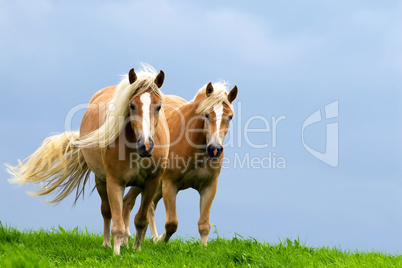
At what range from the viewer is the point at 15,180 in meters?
9.68

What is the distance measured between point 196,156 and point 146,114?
159 centimetres

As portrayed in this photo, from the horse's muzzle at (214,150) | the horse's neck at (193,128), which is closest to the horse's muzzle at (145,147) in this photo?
the horse's muzzle at (214,150)

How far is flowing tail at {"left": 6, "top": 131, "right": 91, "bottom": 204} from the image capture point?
9398 millimetres

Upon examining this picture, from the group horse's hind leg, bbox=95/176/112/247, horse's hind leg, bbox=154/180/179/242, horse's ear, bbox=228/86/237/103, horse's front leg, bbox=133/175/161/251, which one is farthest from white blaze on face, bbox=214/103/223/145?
horse's hind leg, bbox=95/176/112/247

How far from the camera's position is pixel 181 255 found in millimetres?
7109

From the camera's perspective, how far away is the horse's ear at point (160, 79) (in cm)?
713

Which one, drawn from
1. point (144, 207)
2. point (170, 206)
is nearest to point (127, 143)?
point (144, 207)

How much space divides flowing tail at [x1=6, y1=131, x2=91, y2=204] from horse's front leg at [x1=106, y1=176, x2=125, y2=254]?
6.87ft

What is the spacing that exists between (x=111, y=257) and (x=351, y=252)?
3576 mm

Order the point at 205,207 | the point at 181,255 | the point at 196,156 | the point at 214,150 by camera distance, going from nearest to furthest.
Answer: the point at 181,255 → the point at 214,150 → the point at 196,156 → the point at 205,207

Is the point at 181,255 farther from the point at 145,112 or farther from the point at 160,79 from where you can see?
the point at 160,79

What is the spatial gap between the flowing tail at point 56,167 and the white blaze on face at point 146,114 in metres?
2.76

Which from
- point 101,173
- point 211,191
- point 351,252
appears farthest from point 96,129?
point 351,252

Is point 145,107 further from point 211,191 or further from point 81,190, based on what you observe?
point 81,190
